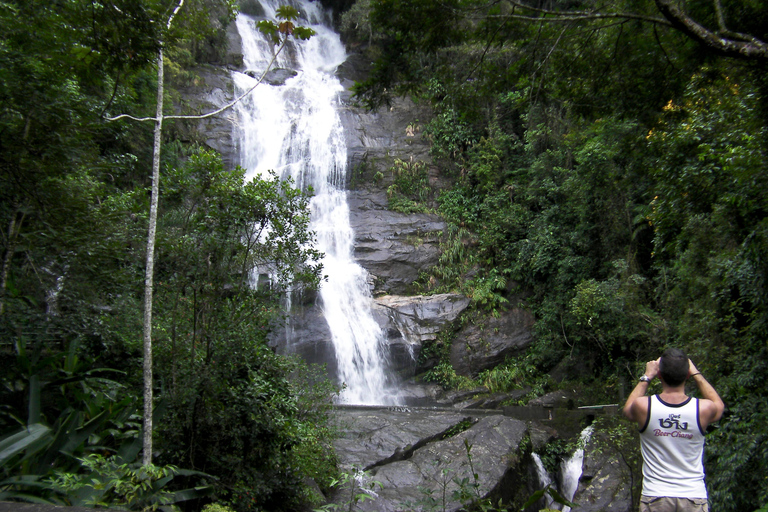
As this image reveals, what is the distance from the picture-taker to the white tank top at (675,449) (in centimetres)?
245

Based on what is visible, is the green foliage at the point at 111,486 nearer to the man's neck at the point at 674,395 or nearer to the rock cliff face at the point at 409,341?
the rock cliff face at the point at 409,341

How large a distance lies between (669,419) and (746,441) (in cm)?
361

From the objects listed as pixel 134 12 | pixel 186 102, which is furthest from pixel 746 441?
pixel 186 102

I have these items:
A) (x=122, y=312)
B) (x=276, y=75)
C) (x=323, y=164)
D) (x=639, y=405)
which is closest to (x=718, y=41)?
(x=639, y=405)

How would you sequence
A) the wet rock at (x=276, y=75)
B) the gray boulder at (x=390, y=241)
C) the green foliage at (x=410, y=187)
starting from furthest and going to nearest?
→ the wet rock at (x=276, y=75), the green foliage at (x=410, y=187), the gray boulder at (x=390, y=241)

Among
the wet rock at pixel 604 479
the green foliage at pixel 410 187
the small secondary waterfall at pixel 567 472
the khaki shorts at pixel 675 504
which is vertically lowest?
the small secondary waterfall at pixel 567 472

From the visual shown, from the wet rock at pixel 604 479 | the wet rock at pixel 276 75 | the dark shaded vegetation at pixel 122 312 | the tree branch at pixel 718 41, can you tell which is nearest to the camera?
the tree branch at pixel 718 41

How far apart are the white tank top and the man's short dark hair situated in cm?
12

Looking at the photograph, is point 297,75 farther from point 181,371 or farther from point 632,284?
point 181,371

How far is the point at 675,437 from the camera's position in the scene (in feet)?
8.14

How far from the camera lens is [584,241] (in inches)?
546

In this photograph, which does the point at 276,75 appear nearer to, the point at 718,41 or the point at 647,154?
the point at 647,154

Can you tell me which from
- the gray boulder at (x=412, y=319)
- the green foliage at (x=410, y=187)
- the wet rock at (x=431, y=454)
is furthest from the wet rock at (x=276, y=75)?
the wet rock at (x=431, y=454)

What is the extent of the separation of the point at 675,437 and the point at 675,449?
2.7 inches
